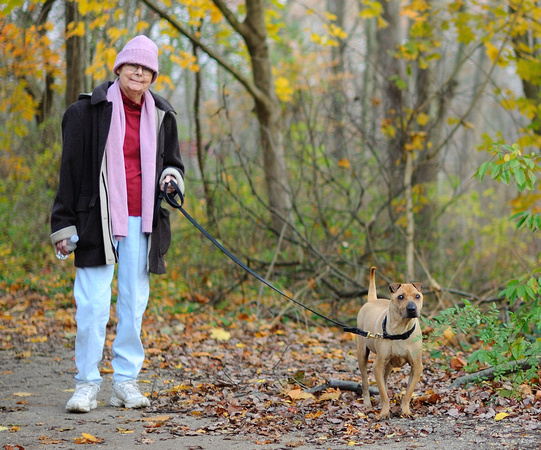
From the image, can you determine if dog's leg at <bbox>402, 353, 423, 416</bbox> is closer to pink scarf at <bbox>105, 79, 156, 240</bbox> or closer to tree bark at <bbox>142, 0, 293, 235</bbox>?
pink scarf at <bbox>105, 79, 156, 240</bbox>

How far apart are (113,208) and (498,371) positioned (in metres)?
2.79

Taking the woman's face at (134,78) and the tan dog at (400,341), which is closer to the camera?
the tan dog at (400,341)

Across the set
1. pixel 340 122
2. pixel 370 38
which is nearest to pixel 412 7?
pixel 340 122

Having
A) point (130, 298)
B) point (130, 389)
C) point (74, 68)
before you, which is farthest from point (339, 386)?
point (74, 68)

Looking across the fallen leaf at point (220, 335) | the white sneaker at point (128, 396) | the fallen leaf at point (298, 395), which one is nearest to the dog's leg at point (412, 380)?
the fallen leaf at point (298, 395)

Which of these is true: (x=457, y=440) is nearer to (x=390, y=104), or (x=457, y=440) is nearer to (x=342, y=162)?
(x=342, y=162)

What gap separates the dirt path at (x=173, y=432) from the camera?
349 cm

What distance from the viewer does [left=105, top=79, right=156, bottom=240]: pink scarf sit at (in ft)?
14.2

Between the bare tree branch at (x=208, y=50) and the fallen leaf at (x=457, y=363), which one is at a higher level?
the bare tree branch at (x=208, y=50)

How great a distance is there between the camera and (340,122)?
9125 mm

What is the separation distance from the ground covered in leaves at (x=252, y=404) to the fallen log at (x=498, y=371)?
3.8 inches

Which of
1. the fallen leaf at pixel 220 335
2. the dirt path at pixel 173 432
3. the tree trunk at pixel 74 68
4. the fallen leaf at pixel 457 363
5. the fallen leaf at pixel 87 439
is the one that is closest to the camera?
the dirt path at pixel 173 432

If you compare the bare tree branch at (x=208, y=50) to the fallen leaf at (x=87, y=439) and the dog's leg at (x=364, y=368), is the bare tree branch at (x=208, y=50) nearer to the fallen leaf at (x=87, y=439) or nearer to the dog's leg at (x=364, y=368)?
the dog's leg at (x=364, y=368)

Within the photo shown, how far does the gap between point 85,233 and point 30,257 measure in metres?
6.57
